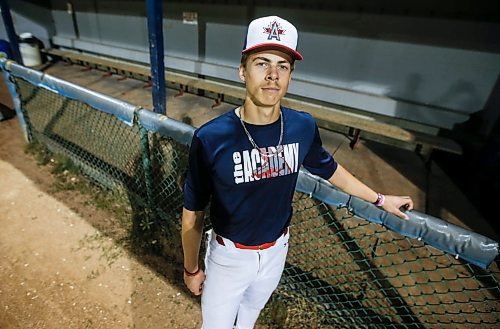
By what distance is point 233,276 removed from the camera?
5.26 feet

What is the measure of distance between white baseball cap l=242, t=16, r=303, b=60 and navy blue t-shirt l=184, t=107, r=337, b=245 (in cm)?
33

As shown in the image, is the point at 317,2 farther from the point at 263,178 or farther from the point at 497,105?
the point at 263,178

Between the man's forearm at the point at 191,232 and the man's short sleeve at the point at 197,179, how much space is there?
0.04 m

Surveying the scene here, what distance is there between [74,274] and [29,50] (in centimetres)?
1001

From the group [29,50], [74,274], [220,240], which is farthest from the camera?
[29,50]

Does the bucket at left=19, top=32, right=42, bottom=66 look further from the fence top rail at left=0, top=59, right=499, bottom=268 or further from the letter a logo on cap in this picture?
the letter a logo on cap

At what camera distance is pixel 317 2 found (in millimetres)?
5566

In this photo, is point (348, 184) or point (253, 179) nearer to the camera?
point (253, 179)

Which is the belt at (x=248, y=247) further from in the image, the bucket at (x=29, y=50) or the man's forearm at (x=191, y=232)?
the bucket at (x=29, y=50)

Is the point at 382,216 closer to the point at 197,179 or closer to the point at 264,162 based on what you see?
the point at 264,162

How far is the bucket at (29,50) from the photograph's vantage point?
9.33 m

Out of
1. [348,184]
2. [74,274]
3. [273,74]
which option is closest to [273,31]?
[273,74]

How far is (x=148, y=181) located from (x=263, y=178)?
1882 millimetres

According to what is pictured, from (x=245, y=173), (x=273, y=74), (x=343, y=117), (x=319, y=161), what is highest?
(x=273, y=74)
